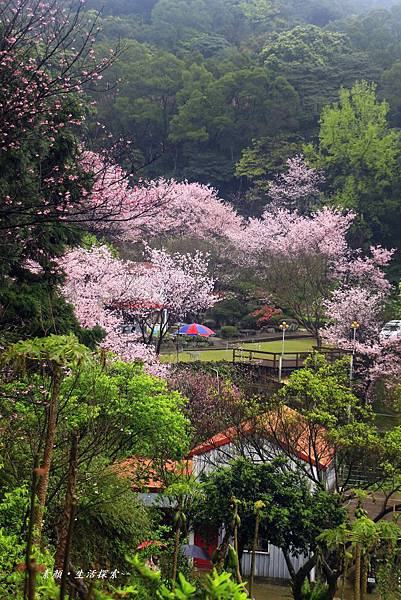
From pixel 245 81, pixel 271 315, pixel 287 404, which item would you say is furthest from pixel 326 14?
pixel 287 404

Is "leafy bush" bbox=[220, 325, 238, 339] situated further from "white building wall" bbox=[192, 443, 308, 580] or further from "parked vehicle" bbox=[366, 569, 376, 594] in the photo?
"parked vehicle" bbox=[366, 569, 376, 594]

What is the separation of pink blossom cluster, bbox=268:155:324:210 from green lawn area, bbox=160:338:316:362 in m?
12.5

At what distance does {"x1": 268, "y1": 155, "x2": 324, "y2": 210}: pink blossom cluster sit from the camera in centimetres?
4156

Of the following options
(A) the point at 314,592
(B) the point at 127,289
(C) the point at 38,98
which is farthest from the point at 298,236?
(A) the point at 314,592

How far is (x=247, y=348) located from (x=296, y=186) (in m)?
16.3

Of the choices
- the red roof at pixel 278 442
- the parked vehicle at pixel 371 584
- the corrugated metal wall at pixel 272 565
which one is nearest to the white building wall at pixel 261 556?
the corrugated metal wall at pixel 272 565

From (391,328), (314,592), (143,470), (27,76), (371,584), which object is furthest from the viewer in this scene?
(391,328)

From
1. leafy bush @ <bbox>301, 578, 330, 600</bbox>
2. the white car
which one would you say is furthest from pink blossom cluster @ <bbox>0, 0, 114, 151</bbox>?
the white car

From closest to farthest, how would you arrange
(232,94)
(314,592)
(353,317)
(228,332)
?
(314,592) < (353,317) < (228,332) < (232,94)

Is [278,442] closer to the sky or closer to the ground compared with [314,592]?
closer to the sky

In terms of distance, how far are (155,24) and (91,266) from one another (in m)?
50.1

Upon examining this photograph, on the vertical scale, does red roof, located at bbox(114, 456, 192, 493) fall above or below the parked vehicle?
above

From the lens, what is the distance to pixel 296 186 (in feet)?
137

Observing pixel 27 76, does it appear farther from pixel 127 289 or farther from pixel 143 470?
pixel 127 289
